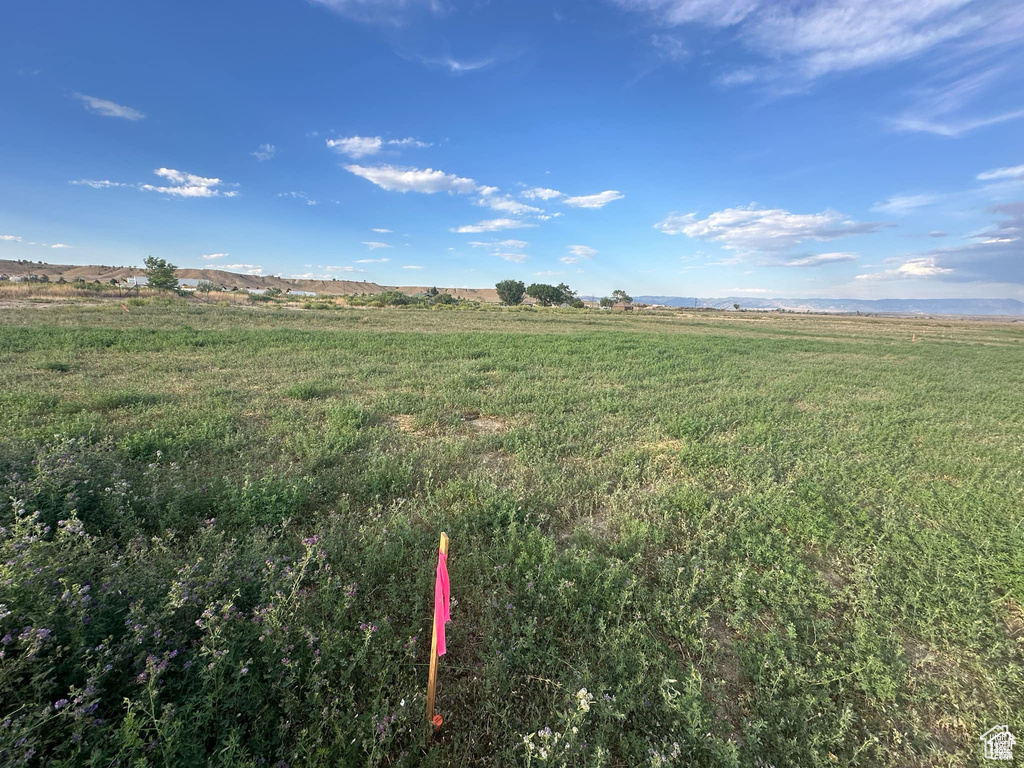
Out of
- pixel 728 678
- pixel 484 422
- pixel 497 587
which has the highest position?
pixel 484 422

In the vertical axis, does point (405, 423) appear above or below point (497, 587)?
above

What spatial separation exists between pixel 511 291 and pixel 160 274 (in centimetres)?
6591

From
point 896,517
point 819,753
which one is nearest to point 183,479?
point 819,753

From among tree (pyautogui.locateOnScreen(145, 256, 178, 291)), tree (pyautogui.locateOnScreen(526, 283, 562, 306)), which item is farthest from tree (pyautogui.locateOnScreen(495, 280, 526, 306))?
tree (pyautogui.locateOnScreen(145, 256, 178, 291))

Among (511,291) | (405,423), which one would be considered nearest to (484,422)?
(405,423)

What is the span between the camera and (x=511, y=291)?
9706 cm

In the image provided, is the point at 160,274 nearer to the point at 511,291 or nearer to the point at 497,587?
the point at 497,587

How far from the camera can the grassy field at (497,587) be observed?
1.90 meters

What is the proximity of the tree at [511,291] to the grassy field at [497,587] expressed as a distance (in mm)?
92546

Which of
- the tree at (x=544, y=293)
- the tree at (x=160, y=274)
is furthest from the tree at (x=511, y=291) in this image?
the tree at (x=160, y=274)

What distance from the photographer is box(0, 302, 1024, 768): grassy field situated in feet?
6.22

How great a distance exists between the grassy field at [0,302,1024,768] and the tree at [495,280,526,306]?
92.5 metres

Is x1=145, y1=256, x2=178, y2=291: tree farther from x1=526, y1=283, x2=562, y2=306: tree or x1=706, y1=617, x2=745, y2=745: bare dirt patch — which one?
x1=526, y1=283, x2=562, y2=306: tree

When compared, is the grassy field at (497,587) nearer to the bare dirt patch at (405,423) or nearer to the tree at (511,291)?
the bare dirt patch at (405,423)
